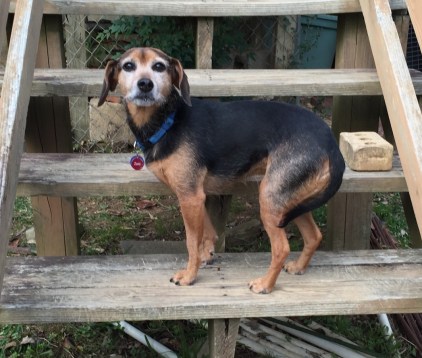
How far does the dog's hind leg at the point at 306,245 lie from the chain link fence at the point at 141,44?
299 cm

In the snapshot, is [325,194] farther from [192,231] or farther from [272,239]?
[192,231]

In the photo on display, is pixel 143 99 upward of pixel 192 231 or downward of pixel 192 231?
upward

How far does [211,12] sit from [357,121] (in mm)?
1005

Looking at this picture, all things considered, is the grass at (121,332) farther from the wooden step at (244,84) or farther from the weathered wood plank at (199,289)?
the wooden step at (244,84)

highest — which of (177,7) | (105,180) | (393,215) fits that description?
(177,7)

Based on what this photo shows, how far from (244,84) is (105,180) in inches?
32.5

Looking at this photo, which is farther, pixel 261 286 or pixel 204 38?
pixel 204 38

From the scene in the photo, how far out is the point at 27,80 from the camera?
231 centimetres

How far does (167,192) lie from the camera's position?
8.59ft

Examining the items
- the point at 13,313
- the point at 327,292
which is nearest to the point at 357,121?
the point at 327,292

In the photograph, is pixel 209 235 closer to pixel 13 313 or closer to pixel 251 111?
pixel 251 111

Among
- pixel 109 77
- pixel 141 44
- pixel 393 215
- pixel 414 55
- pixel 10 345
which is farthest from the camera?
pixel 414 55

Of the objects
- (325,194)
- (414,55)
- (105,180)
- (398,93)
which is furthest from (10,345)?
(414,55)

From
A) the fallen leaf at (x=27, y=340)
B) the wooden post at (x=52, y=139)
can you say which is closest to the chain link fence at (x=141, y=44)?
the wooden post at (x=52, y=139)
